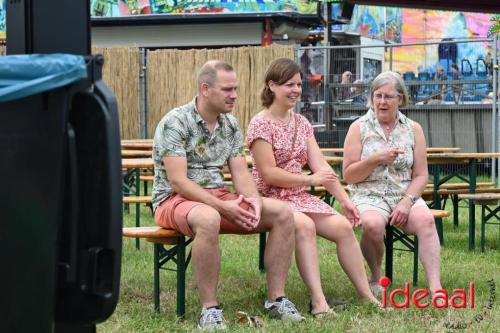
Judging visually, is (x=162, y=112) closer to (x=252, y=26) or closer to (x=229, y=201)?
(x=252, y=26)

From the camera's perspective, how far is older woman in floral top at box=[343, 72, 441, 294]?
6.17 m

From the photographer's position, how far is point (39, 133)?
7.68ft

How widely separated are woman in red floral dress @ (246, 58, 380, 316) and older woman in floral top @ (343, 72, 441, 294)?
8.6 inches

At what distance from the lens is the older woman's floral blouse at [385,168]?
6320mm

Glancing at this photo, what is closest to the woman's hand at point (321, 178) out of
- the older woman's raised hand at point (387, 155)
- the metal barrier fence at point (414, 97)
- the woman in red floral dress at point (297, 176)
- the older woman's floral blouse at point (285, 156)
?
the woman in red floral dress at point (297, 176)

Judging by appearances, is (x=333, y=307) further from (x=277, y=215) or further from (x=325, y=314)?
(x=277, y=215)

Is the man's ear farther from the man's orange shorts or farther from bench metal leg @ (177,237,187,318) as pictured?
bench metal leg @ (177,237,187,318)

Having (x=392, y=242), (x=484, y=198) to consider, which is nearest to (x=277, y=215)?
(x=392, y=242)

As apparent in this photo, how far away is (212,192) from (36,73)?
11.3 ft

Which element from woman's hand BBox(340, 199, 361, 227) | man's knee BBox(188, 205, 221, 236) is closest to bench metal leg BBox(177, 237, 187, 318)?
man's knee BBox(188, 205, 221, 236)

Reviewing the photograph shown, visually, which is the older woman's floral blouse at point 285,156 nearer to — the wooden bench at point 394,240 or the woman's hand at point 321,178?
the woman's hand at point 321,178

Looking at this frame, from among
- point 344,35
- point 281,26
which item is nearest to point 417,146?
point 281,26

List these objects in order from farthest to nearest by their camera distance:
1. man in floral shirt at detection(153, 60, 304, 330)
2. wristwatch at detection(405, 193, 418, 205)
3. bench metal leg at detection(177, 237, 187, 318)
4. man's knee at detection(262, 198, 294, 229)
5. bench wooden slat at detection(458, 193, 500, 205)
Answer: bench wooden slat at detection(458, 193, 500, 205), wristwatch at detection(405, 193, 418, 205), man's knee at detection(262, 198, 294, 229), bench metal leg at detection(177, 237, 187, 318), man in floral shirt at detection(153, 60, 304, 330)

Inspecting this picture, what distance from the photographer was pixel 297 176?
5.98 m
